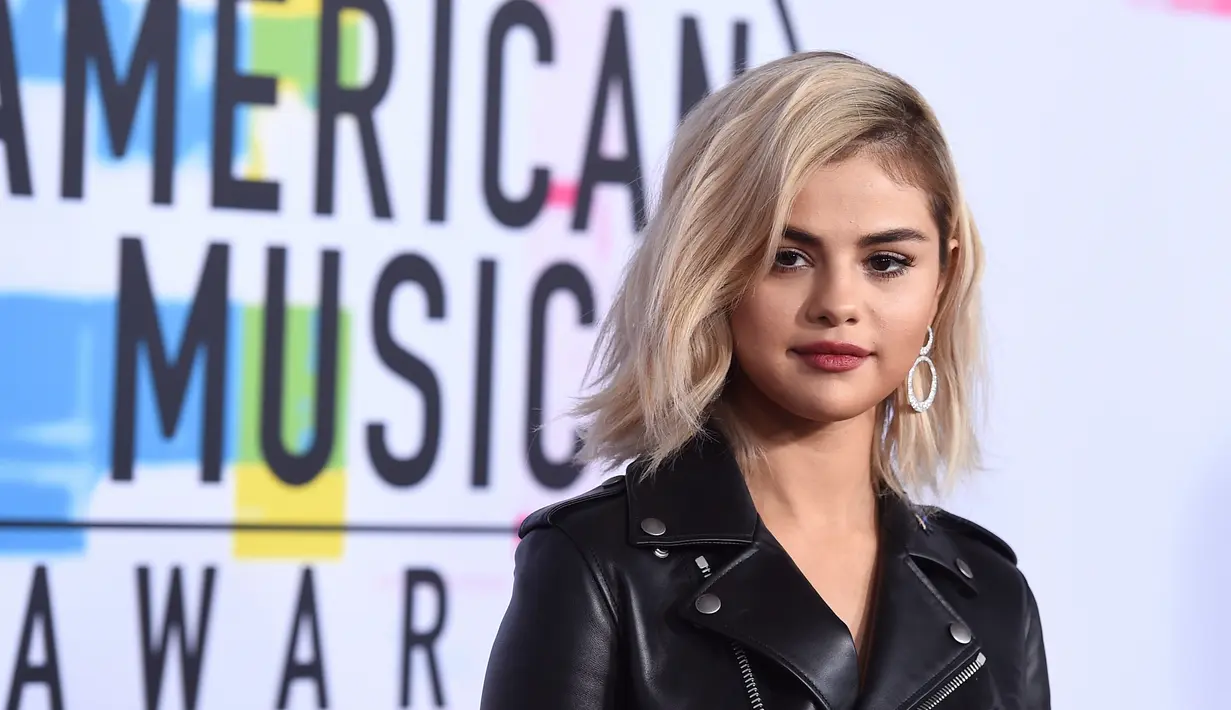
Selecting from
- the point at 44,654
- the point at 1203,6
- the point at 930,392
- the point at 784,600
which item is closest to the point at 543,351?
the point at 44,654

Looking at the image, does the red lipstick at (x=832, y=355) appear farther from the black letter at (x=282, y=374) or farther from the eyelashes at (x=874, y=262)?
the black letter at (x=282, y=374)

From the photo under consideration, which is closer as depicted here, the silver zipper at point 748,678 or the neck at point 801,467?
the silver zipper at point 748,678

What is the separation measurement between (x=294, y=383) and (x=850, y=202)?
1.07 meters

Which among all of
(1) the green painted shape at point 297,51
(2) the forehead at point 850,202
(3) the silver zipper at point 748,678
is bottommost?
(3) the silver zipper at point 748,678

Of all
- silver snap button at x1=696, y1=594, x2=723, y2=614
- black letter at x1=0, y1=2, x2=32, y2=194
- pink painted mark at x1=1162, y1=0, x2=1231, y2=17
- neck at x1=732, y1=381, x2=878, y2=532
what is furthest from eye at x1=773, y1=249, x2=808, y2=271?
pink painted mark at x1=1162, y1=0, x2=1231, y2=17

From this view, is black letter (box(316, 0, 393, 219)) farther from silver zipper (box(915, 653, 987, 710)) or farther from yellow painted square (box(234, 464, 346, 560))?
silver zipper (box(915, 653, 987, 710))

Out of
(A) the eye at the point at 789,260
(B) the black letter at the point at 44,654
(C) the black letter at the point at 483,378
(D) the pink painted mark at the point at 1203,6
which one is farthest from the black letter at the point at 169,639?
(D) the pink painted mark at the point at 1203,6

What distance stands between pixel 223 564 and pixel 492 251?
1.86 feet

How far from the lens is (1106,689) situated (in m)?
2.23

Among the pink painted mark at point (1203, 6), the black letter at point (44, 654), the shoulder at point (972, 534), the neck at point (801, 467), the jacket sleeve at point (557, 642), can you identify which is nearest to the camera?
the jacket sleeve at point (557, 642)

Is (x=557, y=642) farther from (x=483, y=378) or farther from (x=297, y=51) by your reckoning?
(x=297, y=51)

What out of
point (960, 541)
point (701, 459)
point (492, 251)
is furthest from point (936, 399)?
point (492, 251)

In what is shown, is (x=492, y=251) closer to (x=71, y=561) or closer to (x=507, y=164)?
(x=507, y=164)

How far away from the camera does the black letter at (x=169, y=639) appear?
1831 millimetres
